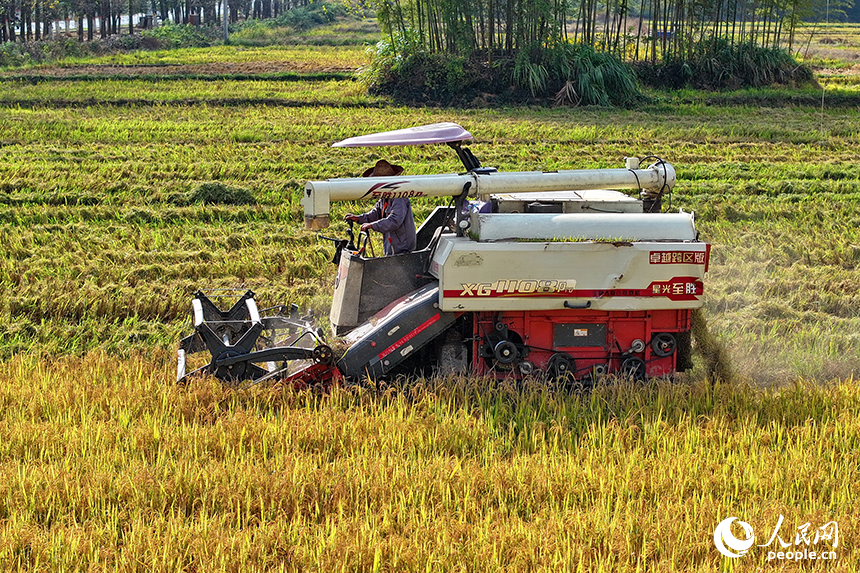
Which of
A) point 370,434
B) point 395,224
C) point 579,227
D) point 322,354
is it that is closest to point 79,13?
point 395,224

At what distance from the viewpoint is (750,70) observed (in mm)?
27812

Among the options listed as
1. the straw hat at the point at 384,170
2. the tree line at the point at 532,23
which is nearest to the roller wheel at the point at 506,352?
the straw hat at the point at 384,170

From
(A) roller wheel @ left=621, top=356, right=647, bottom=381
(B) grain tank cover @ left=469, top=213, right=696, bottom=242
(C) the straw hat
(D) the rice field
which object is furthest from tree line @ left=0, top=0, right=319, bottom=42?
(A) roller wheel @ left=621, top=356, right=647, bottom=381

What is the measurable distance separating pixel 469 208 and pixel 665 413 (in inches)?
76.7

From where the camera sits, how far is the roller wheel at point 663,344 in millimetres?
6324

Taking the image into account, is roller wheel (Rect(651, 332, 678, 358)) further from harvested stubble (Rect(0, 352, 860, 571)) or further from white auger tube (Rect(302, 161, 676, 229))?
white auger tube (Rect(302, 161, 676, 229))

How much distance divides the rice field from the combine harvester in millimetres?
252

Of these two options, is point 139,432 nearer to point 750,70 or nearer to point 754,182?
point 754,182

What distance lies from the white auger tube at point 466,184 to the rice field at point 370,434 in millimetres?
1299

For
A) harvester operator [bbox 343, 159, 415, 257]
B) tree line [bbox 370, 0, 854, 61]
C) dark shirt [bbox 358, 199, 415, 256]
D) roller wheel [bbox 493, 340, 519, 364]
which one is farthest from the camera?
tree line [bbox 370, 0, 854, 61]

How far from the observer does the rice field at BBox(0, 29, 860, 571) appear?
13.5ft

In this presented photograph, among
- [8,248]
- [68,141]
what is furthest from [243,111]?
[8,248]

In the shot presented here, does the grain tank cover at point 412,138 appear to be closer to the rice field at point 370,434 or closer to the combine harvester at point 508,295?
the combine harvester at point 508,295

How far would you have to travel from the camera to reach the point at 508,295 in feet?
19.8
